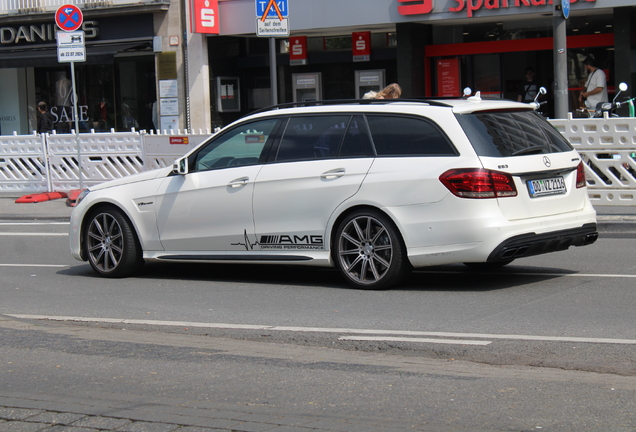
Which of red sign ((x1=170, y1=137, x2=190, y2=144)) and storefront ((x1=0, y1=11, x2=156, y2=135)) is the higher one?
storefront ((x1=0, y1=11, x2=156, y2=135))

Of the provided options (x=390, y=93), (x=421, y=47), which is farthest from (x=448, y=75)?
(x=390, y=93)

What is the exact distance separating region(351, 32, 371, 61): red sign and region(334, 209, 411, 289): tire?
15.1m

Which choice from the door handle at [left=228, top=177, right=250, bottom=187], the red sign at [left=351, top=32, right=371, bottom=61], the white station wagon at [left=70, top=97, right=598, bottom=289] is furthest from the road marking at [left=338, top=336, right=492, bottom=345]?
the red sign at [left=351, top=32, right=371, bottom=61]

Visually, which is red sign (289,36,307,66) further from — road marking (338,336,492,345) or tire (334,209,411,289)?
road marking (338,336,492,345)

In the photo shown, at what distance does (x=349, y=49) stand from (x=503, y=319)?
17153 mm

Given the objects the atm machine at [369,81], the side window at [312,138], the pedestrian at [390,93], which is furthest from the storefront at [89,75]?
the side window at [312,138]

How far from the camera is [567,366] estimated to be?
5.42m

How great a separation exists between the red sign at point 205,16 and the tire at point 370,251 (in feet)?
51.8

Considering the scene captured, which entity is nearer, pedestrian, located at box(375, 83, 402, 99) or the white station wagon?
the white station wagon

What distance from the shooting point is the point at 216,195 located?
8750 mm

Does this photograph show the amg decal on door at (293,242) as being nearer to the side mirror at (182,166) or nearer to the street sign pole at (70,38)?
the side mirror at (182,166)

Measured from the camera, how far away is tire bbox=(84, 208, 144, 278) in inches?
368

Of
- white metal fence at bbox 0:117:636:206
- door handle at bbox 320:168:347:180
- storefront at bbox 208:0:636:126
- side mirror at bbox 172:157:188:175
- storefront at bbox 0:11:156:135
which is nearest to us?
door handle at bbox 320:168:347:180

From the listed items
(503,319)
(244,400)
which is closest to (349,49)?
(503,319)
